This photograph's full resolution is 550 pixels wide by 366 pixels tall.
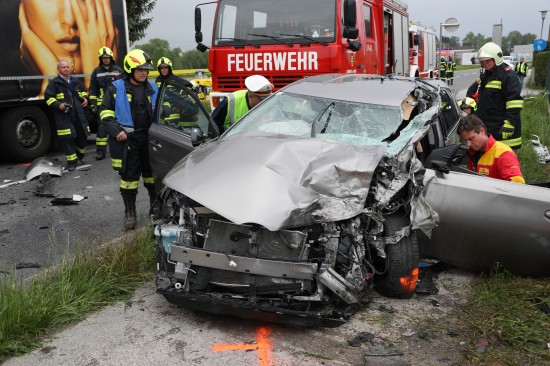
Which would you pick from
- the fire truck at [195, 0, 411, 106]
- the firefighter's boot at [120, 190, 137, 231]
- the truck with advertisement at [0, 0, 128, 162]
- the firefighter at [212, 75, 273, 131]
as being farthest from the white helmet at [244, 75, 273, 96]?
the truck with advertisement at [0, 0, 128, 162]

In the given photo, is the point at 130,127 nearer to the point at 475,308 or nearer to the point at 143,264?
the point at 143,264

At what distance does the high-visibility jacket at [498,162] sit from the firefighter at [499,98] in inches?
52.2

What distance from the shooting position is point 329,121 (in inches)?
174

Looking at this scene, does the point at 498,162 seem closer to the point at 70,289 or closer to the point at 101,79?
the point at 70,289

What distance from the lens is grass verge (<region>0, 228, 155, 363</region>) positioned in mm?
3344

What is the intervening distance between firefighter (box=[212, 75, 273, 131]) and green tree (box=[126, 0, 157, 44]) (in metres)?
14.6

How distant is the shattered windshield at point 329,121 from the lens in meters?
4.24

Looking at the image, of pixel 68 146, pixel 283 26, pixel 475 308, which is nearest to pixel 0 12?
pixel 68 146

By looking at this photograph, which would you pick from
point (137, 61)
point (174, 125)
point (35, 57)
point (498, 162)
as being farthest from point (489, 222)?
point (35, 57)

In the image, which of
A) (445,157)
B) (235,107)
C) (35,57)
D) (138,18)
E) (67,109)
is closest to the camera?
(445,157)

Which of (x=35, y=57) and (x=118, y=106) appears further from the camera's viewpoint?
(x=35, y=57)

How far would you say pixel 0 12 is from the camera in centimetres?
827

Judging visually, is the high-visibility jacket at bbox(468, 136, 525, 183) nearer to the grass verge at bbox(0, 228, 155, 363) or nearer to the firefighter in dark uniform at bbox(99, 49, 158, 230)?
the grass verge at bbox(0, 228, 155, 363)

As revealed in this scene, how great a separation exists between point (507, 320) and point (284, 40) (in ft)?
17.6
